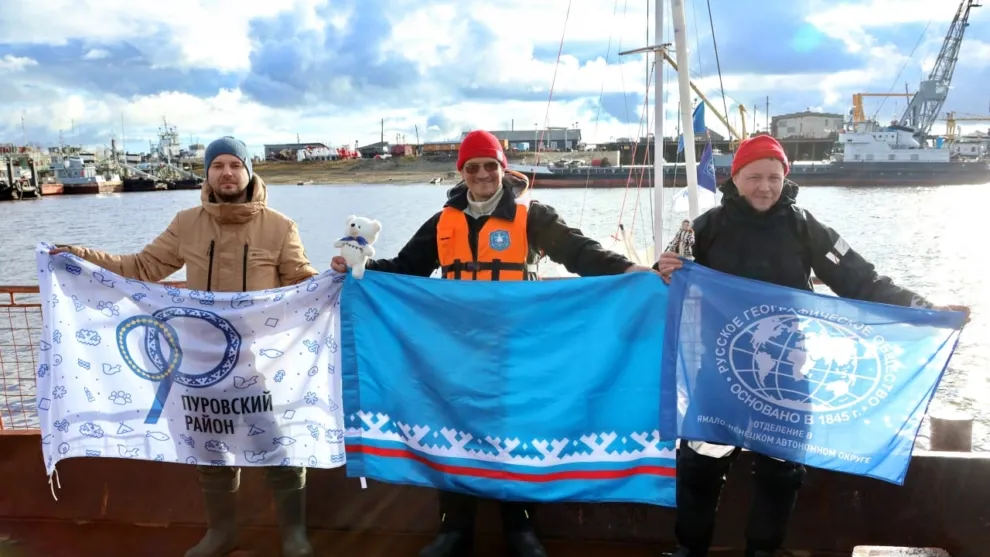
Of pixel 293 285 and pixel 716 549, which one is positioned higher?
pixel 293 285

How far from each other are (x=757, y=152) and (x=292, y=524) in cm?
289

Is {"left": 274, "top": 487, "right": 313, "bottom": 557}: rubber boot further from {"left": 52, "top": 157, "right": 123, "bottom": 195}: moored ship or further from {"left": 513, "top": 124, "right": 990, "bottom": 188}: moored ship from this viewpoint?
{"left": 52, "top": 157, "right": 123, "bottom": 195}: moored ship

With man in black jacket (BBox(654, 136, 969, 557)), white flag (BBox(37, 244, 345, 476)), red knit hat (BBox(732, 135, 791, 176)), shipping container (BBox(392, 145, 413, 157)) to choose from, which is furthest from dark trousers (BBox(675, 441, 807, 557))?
shipping container (BBox(392, 145, 413, 157))

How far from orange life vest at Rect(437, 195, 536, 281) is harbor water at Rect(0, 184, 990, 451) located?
2885 mm

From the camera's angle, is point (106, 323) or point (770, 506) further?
point (106, 323)

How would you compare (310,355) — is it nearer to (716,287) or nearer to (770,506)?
(716,287)

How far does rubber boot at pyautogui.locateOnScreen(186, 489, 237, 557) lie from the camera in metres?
3.63

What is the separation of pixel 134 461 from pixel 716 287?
3.43m

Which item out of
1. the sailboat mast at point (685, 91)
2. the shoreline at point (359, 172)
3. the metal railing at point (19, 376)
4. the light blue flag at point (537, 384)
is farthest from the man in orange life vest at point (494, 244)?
the shoreline at point (359, 172)

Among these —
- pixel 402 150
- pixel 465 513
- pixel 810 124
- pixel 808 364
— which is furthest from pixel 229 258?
pixel 402 150

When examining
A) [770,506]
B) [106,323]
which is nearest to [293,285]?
[106,323]

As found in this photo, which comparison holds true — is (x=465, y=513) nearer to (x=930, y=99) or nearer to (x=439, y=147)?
(x=930, y=99)

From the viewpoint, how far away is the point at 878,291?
10.3ft

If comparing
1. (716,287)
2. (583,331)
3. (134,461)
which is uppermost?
(716,287)
